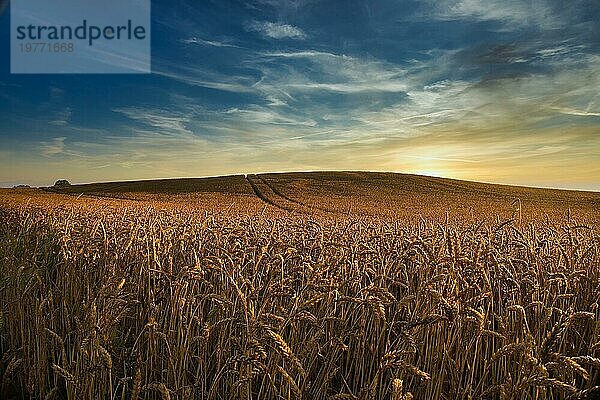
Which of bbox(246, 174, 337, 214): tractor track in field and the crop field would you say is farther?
bbox(246, 174, 337, 214): tractor track in field

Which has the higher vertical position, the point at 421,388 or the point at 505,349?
the point at 505,349

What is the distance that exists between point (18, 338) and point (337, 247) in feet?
11.8

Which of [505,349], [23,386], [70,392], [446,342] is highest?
[505,349]

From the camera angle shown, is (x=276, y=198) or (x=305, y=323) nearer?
(x=305, y=323)

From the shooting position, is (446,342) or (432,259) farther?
(432,259)

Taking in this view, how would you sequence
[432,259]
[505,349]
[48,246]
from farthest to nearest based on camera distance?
[48,246], [432,259], [505,349]

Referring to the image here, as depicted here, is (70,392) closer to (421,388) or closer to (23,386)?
(23,386)

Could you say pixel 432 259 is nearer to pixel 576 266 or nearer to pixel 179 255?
pixel 576 266

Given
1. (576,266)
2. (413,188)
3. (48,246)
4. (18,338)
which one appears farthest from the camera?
(413,188)

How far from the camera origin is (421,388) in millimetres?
3365

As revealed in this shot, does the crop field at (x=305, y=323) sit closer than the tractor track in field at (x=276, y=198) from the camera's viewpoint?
Yes

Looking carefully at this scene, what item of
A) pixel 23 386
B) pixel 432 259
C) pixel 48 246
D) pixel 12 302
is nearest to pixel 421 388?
pixel 432 259

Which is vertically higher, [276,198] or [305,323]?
[276,198]

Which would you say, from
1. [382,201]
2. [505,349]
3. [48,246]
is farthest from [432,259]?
[382,201]
